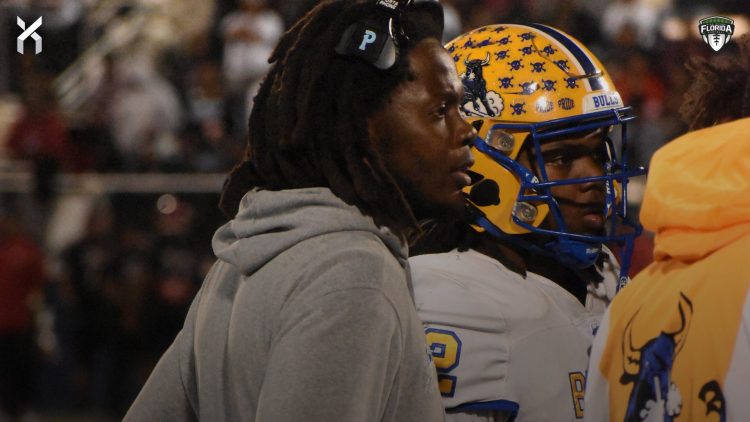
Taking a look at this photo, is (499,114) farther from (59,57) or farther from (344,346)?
(59,57)

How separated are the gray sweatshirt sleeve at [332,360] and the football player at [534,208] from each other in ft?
2.38

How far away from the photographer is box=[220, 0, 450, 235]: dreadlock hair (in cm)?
215

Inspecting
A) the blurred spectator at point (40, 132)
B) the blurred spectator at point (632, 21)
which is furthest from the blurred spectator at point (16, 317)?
the blurred spectator at point (632, 21)

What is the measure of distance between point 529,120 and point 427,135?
0.73 m

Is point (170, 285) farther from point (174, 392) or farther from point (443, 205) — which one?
point (443, 205)

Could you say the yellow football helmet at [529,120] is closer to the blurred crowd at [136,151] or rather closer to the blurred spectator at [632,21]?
the blurred crowd at [136,151]

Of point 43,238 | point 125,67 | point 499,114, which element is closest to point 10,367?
point 43,238

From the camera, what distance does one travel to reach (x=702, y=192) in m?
2.08

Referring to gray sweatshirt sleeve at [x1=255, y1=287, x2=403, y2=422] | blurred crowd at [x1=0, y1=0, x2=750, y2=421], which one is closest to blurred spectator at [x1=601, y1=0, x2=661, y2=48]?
blurred crowd at [x1=0, y1=0, x2=750, y2=421]

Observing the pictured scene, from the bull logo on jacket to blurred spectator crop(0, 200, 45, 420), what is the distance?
7.14 metres

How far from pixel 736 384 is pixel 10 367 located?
7.50m

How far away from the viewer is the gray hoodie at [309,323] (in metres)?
1.95

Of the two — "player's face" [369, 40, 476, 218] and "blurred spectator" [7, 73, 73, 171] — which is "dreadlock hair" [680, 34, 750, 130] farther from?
"blurred spectator" [7, 73, 73, 171]

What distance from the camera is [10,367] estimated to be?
8.73 meters
